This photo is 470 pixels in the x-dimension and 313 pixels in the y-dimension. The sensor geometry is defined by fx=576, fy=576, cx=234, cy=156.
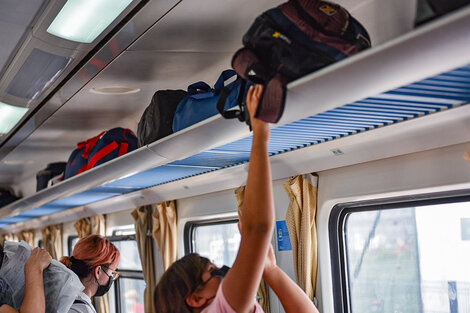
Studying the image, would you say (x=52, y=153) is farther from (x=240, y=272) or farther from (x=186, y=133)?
(x=240, y=272)

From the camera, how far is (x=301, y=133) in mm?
2896

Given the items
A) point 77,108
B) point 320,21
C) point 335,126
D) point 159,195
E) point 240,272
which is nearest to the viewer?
point 240,272

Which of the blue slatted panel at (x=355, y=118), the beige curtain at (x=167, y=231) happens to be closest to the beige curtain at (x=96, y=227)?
the beige curtain at (x=167, y=231)

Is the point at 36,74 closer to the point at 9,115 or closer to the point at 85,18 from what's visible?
the point at 85,18

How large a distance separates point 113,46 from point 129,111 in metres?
2.12

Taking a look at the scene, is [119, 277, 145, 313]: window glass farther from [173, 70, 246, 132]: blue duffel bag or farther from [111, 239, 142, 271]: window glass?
[173, 70, 246, 132]: blue duffel bag

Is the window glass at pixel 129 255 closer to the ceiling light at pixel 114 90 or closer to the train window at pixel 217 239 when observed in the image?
the train window at pixel 217 239

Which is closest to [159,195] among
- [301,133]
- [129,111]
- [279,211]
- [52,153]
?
[129,111]

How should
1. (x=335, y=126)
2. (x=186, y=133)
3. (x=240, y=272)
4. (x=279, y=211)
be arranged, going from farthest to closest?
(x=279, y=211)
(x=186, y=133)
(x=335, y=126)
(x=240, y=272)

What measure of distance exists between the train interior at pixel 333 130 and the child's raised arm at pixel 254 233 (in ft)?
1.10

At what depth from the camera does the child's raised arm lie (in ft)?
6.01

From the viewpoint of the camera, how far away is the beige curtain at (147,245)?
19.7 ft

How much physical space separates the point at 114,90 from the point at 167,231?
5.36 feet

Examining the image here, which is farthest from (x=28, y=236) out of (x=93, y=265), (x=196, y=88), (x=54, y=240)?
(x=196, y=88)
